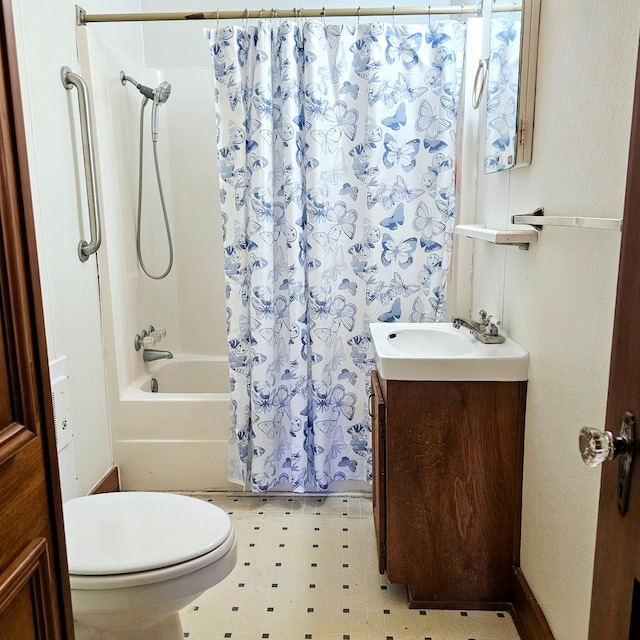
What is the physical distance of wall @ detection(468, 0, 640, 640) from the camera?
3.71 feet

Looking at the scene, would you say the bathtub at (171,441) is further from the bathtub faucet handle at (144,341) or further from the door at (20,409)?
the door at (20,409)

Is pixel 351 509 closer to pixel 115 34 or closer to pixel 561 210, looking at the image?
pixel 561 210

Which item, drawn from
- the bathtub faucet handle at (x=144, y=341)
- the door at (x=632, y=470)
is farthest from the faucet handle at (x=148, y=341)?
the door at (x=632, y=470)

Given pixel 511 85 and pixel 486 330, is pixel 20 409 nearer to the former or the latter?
pixel 486 330

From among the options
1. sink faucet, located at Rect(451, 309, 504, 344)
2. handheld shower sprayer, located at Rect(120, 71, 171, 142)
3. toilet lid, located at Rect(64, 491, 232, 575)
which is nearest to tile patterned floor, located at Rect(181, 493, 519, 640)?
toilet lid, located at Rect(64, 491, 232, 575)

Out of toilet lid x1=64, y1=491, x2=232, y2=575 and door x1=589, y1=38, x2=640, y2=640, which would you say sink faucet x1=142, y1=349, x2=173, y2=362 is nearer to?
toilet lid x1=64, y1=491, x2=232, y2=575

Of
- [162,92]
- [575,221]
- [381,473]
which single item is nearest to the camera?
[575,221]

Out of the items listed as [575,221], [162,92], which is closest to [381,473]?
[575,221]

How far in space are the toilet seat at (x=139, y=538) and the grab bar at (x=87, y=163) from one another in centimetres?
98

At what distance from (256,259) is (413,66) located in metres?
0.92

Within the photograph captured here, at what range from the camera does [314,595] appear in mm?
1877

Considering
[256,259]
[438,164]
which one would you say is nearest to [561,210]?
[438,164]

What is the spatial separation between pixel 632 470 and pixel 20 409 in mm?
774

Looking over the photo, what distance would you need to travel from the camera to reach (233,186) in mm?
2236
